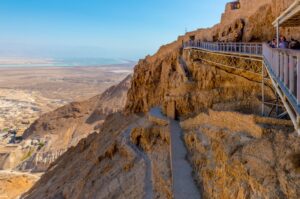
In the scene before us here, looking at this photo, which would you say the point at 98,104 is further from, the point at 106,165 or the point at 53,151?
the point at 106,165

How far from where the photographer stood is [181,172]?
10.2m

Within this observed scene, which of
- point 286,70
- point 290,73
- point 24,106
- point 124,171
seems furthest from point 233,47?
point 24,106

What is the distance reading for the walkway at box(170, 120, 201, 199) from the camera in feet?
29.6

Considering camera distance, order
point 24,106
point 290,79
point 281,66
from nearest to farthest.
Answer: point 290,79, point 281,66, point 24,106

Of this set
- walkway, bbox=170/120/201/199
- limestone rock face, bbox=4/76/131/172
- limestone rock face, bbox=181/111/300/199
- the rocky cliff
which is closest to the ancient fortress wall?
the rocky cliff

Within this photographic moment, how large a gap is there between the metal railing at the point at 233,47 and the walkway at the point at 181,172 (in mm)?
4350

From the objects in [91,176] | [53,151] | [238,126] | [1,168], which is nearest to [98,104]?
[53,151]

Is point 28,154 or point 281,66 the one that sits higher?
point 281,66

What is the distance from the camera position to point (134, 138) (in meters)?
17.4

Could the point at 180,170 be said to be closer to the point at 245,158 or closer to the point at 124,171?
the point at 245,158

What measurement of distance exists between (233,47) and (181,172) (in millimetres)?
7590

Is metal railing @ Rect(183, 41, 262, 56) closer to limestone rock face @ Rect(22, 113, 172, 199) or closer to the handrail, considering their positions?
limestone rock face @ Rect(22, 113, 172, 199)

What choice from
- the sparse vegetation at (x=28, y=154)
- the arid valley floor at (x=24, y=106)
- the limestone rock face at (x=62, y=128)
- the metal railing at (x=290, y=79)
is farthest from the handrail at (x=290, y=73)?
the sparse vegetation at (x=28, y=154)

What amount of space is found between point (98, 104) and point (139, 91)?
1090 inches
